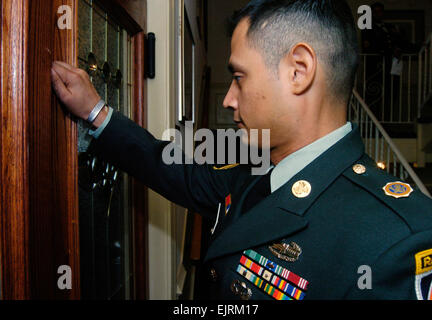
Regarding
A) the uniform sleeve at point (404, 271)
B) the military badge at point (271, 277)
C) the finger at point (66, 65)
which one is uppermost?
the finger at point (66, 65)

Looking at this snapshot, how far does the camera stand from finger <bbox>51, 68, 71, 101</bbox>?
642 mm

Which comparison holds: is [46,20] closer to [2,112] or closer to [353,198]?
[2,112]

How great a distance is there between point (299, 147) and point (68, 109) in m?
0.54

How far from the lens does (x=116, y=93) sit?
41.3 inches

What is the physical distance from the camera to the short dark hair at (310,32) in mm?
784

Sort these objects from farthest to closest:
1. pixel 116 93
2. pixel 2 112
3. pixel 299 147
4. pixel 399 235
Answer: pixel 116 93
pixel 299 147
pixel 399 235
pixel 2 112

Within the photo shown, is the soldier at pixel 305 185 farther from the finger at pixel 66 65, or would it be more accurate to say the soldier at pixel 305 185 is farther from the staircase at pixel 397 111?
the staircase at pixel 397 111

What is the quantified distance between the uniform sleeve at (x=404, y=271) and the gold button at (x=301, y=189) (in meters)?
0.21

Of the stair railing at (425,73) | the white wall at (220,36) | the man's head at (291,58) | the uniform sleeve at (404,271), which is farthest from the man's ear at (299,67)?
the white wall at (220,36)

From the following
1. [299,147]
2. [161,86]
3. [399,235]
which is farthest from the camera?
[161,86]

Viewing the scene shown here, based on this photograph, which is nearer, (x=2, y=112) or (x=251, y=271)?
(x=2, y=112)

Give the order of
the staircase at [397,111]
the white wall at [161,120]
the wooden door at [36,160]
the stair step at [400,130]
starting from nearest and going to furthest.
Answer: the wooden door at [36,160]
the white wall at [161,120]
the staircase at [397,111]
the stair step at [400,130]
